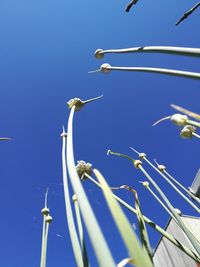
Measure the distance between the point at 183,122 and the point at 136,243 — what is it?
319 millimetres

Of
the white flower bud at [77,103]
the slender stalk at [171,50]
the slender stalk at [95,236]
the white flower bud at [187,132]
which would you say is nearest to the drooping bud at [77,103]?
the white flower bud at [77,103]

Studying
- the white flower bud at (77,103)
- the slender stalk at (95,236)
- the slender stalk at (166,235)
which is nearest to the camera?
the slender stalk at (95,236)

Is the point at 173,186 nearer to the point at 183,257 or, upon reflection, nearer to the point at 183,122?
the point at 183,122

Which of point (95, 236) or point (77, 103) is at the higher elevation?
point (77, 103)

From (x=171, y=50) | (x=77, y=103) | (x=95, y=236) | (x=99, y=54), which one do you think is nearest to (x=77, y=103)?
(x=77, y=103)

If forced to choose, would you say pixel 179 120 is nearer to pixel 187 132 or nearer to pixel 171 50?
pixel 171 50

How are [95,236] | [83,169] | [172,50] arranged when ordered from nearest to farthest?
[95,236]
[172,50]
[83,169]

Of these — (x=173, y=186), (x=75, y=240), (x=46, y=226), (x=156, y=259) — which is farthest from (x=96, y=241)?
(x=156, y=259)

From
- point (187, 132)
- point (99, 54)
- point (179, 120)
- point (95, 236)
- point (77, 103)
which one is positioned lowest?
point (95, 236)

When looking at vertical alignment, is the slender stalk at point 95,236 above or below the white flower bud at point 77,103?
below

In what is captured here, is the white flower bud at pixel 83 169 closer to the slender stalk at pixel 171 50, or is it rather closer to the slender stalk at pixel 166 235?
the slender stalk at pixel 166 235

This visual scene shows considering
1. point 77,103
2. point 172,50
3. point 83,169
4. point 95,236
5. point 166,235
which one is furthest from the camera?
point 83,169

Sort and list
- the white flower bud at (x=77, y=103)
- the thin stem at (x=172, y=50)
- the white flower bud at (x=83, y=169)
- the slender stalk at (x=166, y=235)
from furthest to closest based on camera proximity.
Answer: the white flower bud at (x=83, y=169)
the white flower bud at (x=77, y=103)
the slender stalk at (x=166, y=235)
the thin stem at (x=172, y=50)

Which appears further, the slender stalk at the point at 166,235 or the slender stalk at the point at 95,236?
the slender stalk at the point at 166,235
